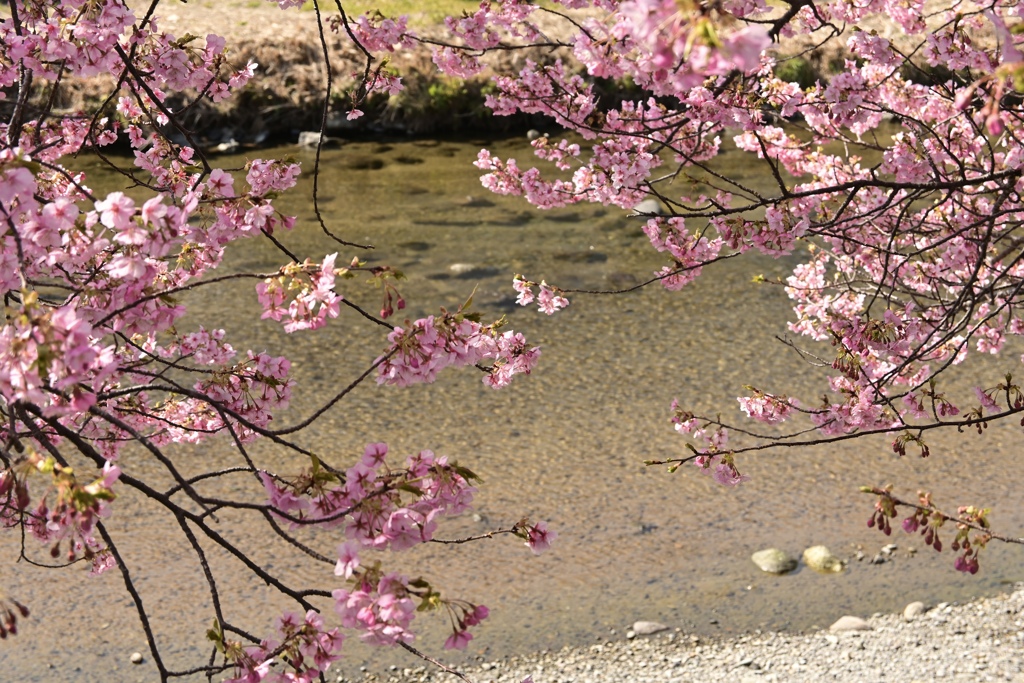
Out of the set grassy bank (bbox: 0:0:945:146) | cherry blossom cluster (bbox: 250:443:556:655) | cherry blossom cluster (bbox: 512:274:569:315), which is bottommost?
grassy bank (bbox: 0:0:945:146)

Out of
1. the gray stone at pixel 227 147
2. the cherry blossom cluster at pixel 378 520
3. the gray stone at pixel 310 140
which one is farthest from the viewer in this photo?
the gray stone at pixel 310 140

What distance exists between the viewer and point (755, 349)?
907 cm

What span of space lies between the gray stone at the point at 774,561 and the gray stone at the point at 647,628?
2.61 ft

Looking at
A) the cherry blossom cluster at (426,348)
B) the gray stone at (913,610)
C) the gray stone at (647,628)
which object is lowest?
the gray stone at (647,628)

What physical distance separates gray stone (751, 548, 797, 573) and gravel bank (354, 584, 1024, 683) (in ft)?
1.83

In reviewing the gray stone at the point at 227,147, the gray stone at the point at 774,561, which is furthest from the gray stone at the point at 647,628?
the gray stone at the point at 227,147

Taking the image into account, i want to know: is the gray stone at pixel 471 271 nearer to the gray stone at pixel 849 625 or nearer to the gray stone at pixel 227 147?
the gray stone at pixel 227 147

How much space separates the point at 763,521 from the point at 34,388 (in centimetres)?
525

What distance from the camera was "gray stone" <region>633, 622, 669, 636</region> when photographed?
5684mm

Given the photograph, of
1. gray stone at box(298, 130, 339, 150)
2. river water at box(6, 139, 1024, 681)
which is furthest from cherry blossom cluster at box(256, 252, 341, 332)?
gray stone at box(298, 130, 339, 150)

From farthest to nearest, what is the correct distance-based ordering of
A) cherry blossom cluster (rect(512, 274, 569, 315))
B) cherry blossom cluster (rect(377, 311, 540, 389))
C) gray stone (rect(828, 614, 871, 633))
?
gray stone (rect(828, 614, 871, 633)) → cherry blossom cluster (rect(512, 274, 569, 315)) → cherry blossom cluster (rect(377, 311, 540, 389))

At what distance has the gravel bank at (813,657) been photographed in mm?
5270

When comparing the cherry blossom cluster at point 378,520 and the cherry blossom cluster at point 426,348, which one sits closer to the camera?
the cherry blossom cluster at point 378,520

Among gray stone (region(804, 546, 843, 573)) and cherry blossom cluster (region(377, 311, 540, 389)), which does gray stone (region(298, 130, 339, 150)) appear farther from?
cherry blossom cluster (region(377, 311, 540, 389))
